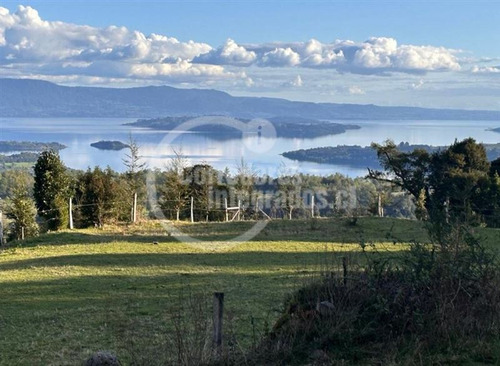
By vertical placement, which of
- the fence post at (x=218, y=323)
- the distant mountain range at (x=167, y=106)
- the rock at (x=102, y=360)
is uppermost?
the distant mountain range at (x=167, y=106)

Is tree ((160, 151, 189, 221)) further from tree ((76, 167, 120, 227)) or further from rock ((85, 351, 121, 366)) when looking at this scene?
rock ((85, 351, 121, 366))

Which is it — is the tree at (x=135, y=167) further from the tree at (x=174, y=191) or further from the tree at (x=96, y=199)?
the tree at (x=96, y=199)

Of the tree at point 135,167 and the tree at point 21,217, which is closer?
the tree at point 21,217

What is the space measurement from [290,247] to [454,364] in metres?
12.6

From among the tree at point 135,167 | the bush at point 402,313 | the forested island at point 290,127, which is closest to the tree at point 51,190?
the tree at point 135,167

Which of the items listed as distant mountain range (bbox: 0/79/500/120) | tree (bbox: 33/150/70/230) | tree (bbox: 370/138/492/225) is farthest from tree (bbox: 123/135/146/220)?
distant mountain range (bbox: 0/79/500/120)

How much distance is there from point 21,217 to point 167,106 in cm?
6201

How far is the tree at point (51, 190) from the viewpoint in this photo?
21.2 meters

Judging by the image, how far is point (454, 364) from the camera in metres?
5.17

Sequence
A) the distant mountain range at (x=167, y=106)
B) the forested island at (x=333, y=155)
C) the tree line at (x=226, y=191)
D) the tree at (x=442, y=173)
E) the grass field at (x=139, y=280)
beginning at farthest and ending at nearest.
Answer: the distant mountain range at (x=167, y=106)
the forested island at (x=333, y=155)
the tree at (x=442, y=173)
the tree line at (x=226, y=191)
the grass field at (x=139, y=280)

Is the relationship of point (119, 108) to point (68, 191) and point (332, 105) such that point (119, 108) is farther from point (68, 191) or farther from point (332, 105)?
point (68, 191)

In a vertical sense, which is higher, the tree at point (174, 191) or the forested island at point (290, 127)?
the forested island at point (290, 127)

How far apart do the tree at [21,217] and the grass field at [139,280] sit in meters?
5.25

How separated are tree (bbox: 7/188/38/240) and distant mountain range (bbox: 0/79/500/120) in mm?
36727
